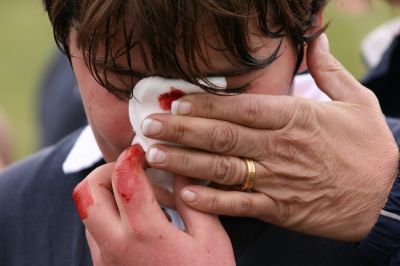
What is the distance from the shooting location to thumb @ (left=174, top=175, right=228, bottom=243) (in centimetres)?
137

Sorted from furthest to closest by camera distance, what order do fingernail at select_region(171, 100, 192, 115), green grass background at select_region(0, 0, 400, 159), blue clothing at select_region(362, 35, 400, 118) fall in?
green grass background at select_region(0, 0, 400, 159) < blue clothing at select_region(362, 35, 400, 118) < fingernail at select_region(171, 100, 192, 115)

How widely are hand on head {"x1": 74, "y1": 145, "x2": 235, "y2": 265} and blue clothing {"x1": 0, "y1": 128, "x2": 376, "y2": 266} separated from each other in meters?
0.18

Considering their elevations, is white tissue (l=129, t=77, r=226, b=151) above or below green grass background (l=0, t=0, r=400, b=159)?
above

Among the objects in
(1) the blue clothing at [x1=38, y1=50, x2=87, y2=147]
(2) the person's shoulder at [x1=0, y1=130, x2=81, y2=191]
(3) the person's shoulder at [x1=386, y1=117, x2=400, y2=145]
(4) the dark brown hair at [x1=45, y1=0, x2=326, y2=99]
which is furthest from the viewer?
(1) the blue clothing at [x1=38, y1=50, x2=87, y2=147]

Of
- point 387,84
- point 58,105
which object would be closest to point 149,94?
point 387,84

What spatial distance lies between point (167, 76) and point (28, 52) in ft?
19.1

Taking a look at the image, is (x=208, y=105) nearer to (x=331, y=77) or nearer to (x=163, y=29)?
(x=163, y=29)

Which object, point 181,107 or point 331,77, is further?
point 331,77

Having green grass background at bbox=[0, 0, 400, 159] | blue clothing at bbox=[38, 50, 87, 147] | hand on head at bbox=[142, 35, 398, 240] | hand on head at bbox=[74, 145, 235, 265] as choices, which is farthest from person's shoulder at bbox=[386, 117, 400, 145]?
green grass background at bbox=[0, 0, 400, 159]

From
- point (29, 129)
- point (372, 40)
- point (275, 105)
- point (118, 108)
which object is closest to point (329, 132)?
point (275, 105)

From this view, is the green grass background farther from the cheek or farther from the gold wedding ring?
the gold wedding ring

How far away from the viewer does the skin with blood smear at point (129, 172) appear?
53.7 inches

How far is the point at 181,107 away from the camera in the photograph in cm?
135

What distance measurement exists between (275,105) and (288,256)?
0.33 meters
